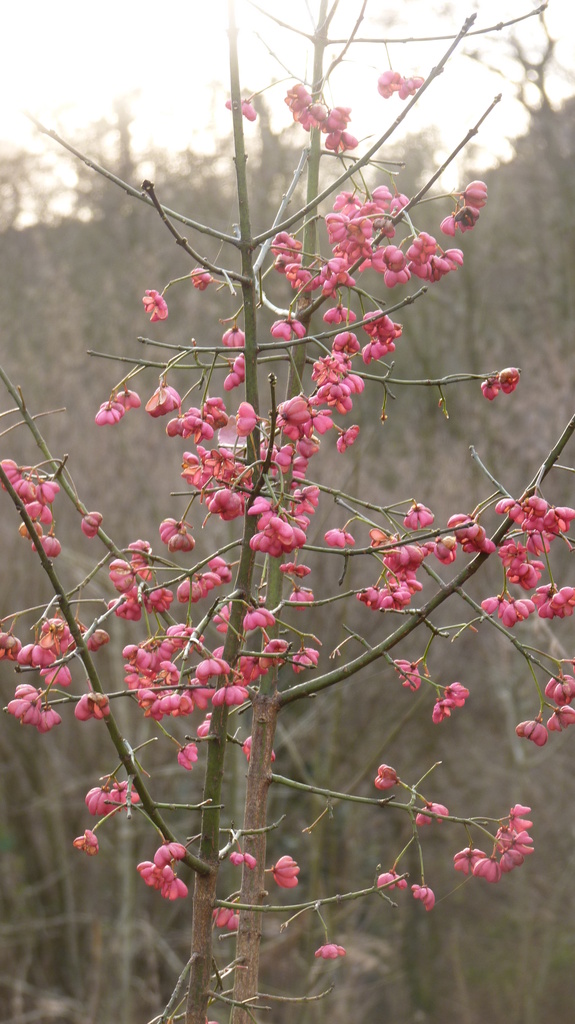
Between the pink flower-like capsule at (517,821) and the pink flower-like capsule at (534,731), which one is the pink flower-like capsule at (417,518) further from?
the pink flower-like capsule at (517,821)

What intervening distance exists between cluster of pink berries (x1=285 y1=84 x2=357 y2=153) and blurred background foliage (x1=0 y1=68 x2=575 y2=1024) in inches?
171

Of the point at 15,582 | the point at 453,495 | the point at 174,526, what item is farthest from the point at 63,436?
the point at 174,526

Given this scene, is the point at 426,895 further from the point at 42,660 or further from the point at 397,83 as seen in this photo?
the point at 397,83

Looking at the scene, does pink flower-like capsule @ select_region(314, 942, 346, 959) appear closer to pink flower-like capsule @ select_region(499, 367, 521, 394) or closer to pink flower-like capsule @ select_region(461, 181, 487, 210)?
pink flower-like capsule @ select_region(499, 367, 521, 394)

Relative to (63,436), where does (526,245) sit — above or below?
above

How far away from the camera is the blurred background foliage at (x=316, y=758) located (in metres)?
7.13

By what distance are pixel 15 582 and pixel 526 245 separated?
856 cm

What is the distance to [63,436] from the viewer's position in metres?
7.82

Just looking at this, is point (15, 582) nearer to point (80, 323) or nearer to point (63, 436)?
point (63, 436)

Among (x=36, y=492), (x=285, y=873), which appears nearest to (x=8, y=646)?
(x=36, y=492)

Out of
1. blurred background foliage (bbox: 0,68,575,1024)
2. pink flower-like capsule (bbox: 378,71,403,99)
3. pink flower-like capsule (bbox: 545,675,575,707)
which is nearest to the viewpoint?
pink flower-like capsule (bbox: 545,675,575,707)

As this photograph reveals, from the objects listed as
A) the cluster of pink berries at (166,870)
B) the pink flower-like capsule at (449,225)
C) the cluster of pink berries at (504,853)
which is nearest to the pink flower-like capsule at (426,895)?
the cluster of pink berries at (504,853)

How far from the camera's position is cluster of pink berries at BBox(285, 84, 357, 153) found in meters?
1.52

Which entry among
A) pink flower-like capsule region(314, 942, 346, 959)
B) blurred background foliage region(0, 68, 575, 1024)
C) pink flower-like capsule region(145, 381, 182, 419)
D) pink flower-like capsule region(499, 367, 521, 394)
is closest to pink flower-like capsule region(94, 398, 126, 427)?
pink flower-like capsule region(145, 381, 182, 419)
